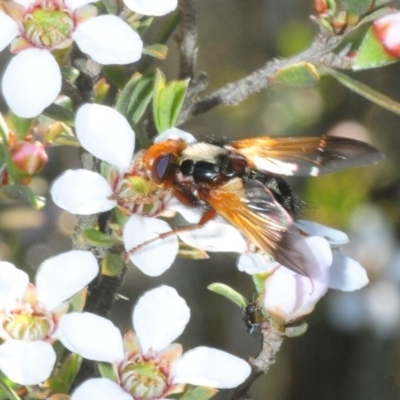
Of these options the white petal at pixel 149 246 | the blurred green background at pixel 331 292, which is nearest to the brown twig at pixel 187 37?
the white petal at pixel 149 246

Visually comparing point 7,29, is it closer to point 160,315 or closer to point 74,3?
point 74,3

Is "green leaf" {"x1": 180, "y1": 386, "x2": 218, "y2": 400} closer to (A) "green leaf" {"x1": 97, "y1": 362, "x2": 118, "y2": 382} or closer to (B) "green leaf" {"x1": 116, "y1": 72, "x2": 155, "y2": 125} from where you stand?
(A) "green leaf" {"x1": 97, "y1": 362, "x2": 118, "y2": 382}

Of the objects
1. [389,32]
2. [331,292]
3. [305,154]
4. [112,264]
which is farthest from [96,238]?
[331,292]

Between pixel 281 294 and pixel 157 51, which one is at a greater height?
pixel 157 51

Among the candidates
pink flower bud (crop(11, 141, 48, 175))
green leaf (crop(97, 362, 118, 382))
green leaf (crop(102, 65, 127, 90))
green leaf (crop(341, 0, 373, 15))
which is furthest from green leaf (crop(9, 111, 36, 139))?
green leaf (crop(341, 0, 373, 15))

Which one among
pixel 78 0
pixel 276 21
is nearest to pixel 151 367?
pixel 78 0
